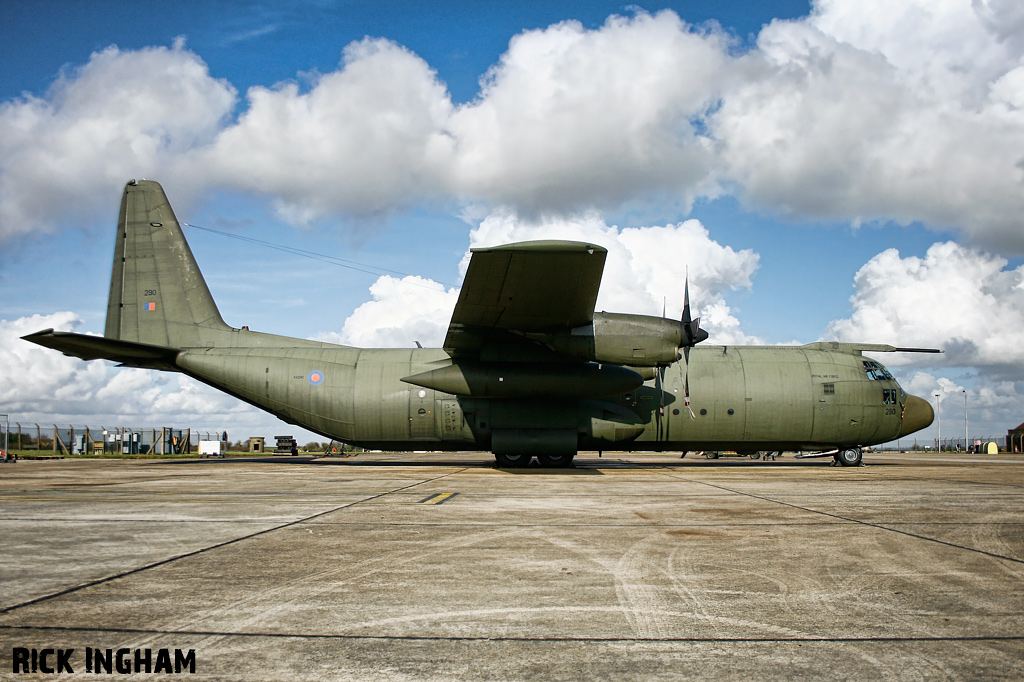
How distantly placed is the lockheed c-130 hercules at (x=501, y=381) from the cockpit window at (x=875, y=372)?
5 cm

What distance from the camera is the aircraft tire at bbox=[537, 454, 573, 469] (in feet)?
67.6

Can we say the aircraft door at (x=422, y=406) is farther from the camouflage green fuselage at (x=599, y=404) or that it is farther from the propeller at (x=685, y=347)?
the propeller at (x=685, y=347)

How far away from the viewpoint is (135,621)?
3.91 m

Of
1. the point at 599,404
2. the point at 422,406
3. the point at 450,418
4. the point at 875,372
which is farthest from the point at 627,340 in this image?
the point at 875,372

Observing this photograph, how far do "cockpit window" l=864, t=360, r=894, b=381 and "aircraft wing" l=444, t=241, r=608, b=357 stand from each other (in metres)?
10.5

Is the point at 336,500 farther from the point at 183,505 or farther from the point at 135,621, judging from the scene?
the point at 135,621

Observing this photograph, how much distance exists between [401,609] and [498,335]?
14.5 metres

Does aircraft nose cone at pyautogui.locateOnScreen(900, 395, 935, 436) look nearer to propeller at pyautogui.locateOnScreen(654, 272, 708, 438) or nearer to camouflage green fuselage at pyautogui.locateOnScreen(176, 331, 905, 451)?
camouflage green fuselage at pyautogui.locateOnScreen(176, 331, 905, 451)

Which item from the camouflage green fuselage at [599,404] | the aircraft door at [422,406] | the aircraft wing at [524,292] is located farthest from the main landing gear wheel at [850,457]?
the aircraft door at [422,406]

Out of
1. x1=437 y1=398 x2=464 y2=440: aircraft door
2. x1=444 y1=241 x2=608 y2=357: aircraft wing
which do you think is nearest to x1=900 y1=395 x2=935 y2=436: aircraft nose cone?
x1=444 y1=241 x2=608 y2=357: aircraft wing

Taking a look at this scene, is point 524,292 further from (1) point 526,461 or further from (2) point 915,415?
(2) point 915,415

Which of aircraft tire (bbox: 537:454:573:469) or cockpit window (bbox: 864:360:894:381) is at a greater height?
cockpit window (bbox: 864:360:894:381)

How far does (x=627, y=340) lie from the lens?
17.4m

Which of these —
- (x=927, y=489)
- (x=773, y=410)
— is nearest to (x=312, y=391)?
(x=773, y=410)
